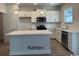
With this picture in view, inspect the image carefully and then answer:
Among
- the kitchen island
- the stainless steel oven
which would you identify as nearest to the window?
the stainless steel oven

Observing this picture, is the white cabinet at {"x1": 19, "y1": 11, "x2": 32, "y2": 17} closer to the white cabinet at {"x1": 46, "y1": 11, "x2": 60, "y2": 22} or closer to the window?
the white cabinet at {"x1": 46, "y1": 11, "x2": 60, "y2": 22}

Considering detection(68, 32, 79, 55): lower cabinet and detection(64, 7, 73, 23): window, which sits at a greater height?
detection(64, 7, 73, 23): window

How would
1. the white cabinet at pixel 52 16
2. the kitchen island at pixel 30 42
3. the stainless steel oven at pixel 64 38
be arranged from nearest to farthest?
the kitchen island at pixel 30 42 → the white cabinet at pixel 52 16 → the stainless steel oven at pixel 64 38

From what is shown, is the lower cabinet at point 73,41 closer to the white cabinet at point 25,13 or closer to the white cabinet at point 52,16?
the white cabinet at point 52,16

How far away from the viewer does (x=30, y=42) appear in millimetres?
4660

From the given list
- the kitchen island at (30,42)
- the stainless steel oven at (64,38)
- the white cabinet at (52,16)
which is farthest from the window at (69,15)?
the kitchen island at (30,42)

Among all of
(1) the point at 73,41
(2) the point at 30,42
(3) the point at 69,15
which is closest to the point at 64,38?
(1) the point at 73,41

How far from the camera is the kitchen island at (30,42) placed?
4555 mm

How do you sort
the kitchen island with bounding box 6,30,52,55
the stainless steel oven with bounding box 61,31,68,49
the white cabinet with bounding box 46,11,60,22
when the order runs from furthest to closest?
the stainless steel oven with bounding box 61,31,68,49 → the white cabinet with bounding box 46,11,60,22 → the kitchen island with bounding box 6,30,52,55

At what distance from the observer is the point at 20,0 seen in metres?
0.93

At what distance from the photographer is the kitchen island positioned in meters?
4.55

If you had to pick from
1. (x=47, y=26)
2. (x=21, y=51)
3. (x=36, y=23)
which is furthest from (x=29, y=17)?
(x=21, y=51)

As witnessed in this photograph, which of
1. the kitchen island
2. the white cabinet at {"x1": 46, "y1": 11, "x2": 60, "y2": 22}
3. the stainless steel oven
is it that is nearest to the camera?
the kitchen island

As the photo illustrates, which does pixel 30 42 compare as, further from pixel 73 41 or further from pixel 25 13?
pixel 73 41
